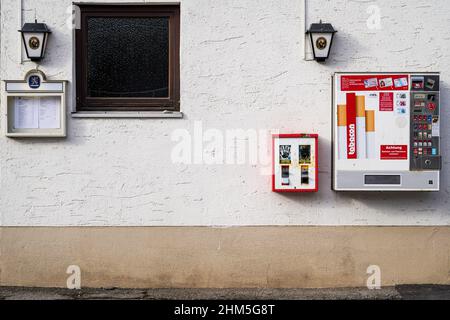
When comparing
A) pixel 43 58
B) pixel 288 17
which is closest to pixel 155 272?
pixel 43 58

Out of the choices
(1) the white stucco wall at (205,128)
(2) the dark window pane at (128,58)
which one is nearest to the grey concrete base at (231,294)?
(1) the white stucco wall at (205,128)

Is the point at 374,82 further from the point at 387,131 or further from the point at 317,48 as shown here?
the point at 317,48

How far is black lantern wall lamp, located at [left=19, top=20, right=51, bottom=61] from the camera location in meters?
8.24

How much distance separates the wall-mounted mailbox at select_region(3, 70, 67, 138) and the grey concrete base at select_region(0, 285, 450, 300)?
5.86ft

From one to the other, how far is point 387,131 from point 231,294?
99.3 inches

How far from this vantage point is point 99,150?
8422 millimetres

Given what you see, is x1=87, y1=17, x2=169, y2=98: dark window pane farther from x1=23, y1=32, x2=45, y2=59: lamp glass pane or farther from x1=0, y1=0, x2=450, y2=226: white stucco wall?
x1=23, y1=32, x2=45, y2=59: lamp glass pane

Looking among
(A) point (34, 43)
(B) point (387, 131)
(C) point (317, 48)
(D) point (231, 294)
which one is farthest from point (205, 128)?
(A) point (34, 43)

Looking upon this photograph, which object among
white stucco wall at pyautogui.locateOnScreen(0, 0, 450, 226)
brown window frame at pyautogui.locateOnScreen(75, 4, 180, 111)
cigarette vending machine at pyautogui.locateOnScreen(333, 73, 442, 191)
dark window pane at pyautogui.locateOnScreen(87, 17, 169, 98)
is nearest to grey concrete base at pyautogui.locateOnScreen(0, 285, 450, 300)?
white stucco wall at pyautogui.locateOnScreen(0, 0, 450, 226)

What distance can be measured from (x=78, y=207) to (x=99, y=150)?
70 centimetres

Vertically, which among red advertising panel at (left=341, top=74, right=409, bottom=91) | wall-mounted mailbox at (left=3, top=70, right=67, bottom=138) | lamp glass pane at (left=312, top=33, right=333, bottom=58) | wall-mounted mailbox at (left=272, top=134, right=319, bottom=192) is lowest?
wall-mounted mailbox at (left=272, top=134, right=319, bottom=192)
